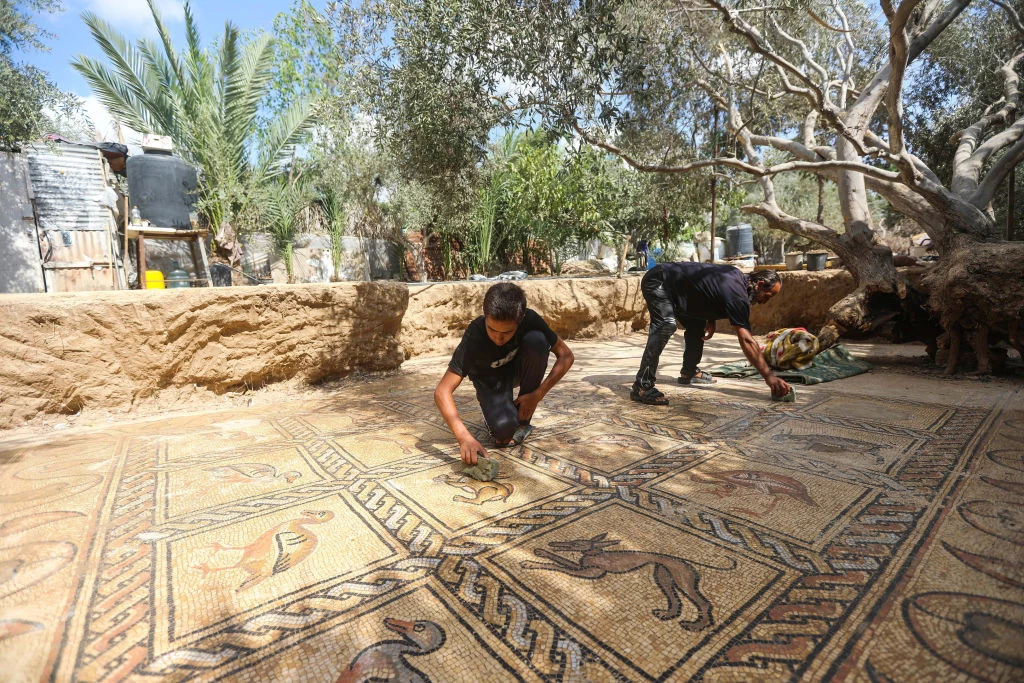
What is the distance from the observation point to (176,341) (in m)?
3.91

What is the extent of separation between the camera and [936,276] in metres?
4.43

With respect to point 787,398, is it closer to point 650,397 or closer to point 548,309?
point 650,397

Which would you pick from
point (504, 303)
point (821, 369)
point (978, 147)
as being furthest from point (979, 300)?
point (504, 303)

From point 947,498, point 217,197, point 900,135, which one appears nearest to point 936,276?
point 900,135

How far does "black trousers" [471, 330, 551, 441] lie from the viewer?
9.18 ft

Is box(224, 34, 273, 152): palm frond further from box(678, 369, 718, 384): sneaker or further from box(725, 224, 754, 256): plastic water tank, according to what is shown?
box(725, 224, 754, 256): plastic water tank

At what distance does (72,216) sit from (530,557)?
1027 cm

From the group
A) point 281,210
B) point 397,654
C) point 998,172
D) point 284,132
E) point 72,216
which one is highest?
point 284,132

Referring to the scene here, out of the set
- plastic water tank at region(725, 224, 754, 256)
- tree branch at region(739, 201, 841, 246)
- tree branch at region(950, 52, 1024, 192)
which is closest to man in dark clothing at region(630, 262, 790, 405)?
tree branch at region(739, 201, 841, 246)

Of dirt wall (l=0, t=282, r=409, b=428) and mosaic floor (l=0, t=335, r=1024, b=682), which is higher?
dirt wall (l=0, t=282, r=409, b=428)

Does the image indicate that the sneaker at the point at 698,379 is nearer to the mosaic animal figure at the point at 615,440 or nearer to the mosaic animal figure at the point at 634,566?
the mosaic animal figure at the point at 615,440

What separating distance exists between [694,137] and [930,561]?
826cm

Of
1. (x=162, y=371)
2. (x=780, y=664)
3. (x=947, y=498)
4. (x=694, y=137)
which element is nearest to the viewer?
(x=780, y=664)

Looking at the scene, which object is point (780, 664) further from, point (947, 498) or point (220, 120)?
point (220, 120)
